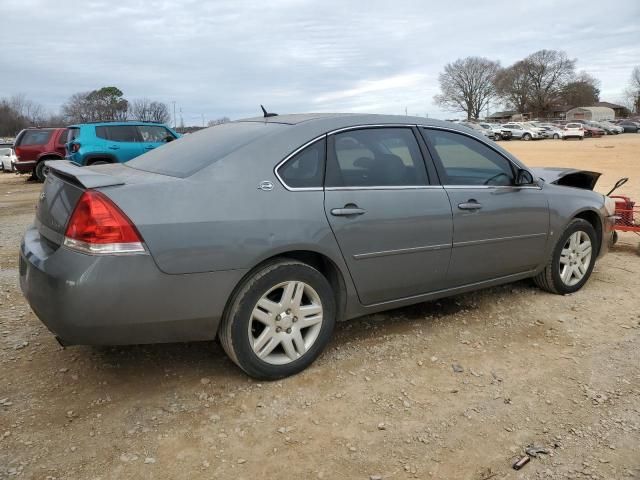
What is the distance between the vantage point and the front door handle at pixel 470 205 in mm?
3719

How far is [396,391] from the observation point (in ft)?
9.97

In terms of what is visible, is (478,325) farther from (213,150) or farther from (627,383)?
(213,150)

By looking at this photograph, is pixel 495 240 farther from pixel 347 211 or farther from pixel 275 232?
pixel 275 232

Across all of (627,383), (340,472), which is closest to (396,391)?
(340,472)

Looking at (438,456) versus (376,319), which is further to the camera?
(376,319)

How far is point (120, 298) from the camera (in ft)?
8.54

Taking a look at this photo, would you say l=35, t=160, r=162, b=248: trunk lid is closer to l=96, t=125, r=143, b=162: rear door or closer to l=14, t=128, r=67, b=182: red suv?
l=96, t=125, r=143, b=162: rear door

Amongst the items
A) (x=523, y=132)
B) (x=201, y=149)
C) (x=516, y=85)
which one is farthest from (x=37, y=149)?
(x=516, y=85)

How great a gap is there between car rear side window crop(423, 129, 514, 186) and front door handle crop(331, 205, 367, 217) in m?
0.80

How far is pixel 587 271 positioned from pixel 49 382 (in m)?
4.28

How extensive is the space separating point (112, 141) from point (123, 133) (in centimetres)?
44

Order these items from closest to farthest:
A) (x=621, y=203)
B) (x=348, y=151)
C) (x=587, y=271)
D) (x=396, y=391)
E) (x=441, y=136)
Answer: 1. (x=396, y=391)
2. (x=348, y=151)
3. (x=441, y=136)
4. (x=587, y=271)
5. (x=621, y=203)

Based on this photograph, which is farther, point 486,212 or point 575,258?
point 575,258

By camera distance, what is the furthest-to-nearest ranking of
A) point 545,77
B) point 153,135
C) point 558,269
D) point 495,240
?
point 545,77 < point 153,135 < point 558,269 < point 495,240
